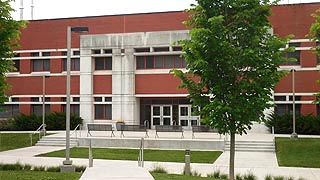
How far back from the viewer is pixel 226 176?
16.1 meters

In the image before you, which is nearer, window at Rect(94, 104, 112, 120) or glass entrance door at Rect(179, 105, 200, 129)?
glass entrance door at Rect(179, 105, 200, 129)

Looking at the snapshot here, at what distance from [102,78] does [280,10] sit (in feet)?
55.5

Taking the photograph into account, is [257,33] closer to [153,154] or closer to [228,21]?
[228,21]

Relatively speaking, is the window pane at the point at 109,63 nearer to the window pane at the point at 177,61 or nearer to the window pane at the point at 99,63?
the window pane at the point at 99,63

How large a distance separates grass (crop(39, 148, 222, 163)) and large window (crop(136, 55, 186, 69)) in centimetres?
1265

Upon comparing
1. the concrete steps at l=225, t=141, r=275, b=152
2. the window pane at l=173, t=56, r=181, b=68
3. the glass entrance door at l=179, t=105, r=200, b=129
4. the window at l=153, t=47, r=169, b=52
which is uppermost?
the window at l=153, t=47, r=169, b=52

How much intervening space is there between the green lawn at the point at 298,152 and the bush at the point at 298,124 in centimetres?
479

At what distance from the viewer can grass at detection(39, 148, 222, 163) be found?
2283 cm

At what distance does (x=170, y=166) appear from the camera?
19.9 m

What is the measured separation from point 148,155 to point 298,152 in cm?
855

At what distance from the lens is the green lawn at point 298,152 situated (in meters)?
21.3

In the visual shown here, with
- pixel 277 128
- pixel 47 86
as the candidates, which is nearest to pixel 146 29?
pixel 47 86

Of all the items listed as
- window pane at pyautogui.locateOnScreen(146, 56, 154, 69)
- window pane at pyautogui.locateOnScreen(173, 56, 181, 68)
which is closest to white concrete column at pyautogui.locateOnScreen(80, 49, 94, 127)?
window pane at pyautogui.locateOnScreen(146, 56, 154, 69)

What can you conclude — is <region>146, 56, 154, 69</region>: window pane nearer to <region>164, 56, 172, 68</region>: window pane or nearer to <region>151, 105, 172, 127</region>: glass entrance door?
<region>164, 56, 172, 68</region>: window pane
